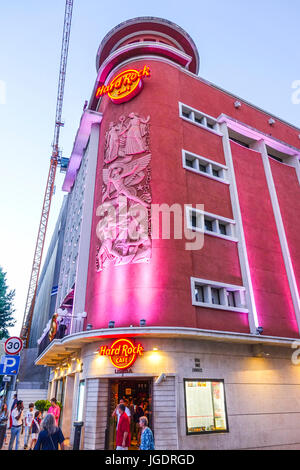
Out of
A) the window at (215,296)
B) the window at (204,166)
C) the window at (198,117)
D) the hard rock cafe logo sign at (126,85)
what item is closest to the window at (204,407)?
the window at (215,296)

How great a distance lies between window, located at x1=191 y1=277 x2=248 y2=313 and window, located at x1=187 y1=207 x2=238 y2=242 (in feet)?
10.2

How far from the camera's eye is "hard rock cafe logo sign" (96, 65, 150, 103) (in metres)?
21.7

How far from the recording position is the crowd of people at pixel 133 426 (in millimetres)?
9414

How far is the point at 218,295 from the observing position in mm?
18078

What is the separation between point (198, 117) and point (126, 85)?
18.5ft

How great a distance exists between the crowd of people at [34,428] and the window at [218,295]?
8.51m

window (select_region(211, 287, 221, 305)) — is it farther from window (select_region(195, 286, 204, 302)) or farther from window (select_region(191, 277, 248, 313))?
window (select_region(195, 286, 204, 302))

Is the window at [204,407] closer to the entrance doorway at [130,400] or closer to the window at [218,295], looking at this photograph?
the entrance doorway at [130,400]

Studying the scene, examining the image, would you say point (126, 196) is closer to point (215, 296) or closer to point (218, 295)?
point (215, 296)

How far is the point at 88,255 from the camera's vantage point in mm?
20984
